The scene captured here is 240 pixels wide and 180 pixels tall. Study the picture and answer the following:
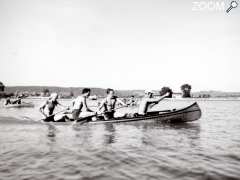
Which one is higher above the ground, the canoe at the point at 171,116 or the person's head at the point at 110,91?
the person's head at the point at 110,91

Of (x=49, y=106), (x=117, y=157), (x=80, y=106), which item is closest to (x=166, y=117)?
(x=80, y=106)

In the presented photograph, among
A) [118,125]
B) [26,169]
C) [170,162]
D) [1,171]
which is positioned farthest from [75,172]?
[118,125]

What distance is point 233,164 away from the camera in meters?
6.95

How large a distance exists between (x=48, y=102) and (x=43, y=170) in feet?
31.1

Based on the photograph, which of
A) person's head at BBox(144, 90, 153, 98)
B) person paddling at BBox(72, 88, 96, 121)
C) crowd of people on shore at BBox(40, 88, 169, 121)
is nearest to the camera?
person paddling at BBox(72, 88, 96, 121)

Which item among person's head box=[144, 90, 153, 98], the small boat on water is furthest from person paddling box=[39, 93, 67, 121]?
person's head box=[144, 90, 153, 98]

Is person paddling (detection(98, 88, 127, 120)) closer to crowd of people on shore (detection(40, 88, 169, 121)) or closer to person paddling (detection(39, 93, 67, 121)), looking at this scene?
crowd of people on shore (detection(40, 88, 169, 121))

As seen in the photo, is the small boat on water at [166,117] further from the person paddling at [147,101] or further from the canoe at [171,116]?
the person paddling at [147,101]

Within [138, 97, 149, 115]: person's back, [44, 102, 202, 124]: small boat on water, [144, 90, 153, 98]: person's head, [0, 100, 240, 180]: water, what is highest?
[144, 90, 153, 98]: person's head

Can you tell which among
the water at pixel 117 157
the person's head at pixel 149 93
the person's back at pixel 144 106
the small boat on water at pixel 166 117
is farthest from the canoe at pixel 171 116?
the water at pixel 117 157

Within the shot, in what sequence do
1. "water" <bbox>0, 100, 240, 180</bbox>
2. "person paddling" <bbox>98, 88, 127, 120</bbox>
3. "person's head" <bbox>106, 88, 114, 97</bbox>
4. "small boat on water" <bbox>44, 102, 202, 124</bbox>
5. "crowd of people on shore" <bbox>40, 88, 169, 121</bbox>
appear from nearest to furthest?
"water" <bbox>0, 100, 240, 180</bbox>
"crowd of people on shore" <bbox>40, 88, 169, 121</bbox>
"small boat on water" <bbox>44, 102, 202, 124</bbox>
"person's head" <bbox>106, 88, 114, 97</bbox>
"person paddling" <bbox>98, 88, 127, 120</bbox>

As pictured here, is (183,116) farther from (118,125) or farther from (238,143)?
(238,143)

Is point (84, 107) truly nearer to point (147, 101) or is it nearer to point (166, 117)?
point (147, 101)

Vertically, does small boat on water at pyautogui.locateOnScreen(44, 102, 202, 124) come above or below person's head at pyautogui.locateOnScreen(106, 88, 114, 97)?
below
